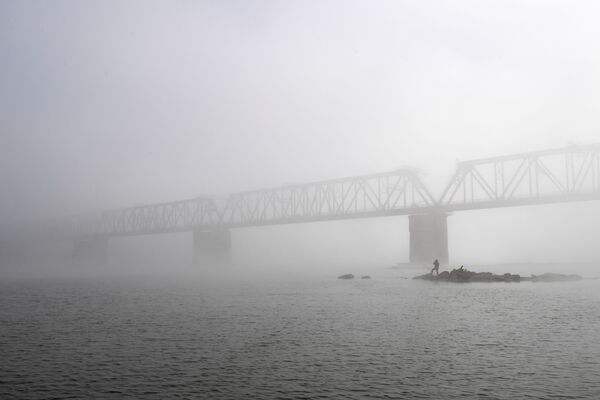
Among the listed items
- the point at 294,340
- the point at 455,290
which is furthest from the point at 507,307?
the point at 294,340

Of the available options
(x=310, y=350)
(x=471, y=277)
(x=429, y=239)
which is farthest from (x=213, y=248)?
(x=310, y=350)

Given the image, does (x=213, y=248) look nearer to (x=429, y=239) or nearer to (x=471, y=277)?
(x=429, y=239)

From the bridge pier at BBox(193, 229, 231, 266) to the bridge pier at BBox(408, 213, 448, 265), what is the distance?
212ft

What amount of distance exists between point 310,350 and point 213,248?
145023 mm

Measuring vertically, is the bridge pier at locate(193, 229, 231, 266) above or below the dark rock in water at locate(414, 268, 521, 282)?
above

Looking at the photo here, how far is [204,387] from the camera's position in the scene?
20.8 meters

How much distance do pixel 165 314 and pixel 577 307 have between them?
32224 mm

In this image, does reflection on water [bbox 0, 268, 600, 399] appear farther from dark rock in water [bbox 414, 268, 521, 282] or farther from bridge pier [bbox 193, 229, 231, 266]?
bridge pier [bbox 193, 229, 231, 266]

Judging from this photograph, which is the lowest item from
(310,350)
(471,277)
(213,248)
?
(310,350)

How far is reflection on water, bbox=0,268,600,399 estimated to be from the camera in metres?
20.6

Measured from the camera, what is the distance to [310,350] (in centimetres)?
2770

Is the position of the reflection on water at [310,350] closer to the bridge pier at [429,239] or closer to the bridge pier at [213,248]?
the bridge pier at [429,239]

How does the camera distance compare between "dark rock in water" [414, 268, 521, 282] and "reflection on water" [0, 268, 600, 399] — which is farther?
"dark rock in water" [414, 268, 521, 282]

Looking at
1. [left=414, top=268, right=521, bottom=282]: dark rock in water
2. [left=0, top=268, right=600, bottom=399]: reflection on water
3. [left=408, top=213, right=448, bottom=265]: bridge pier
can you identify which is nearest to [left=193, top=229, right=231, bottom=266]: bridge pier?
[left=408, top=213, right=448, bottom=265]: bridge pier
